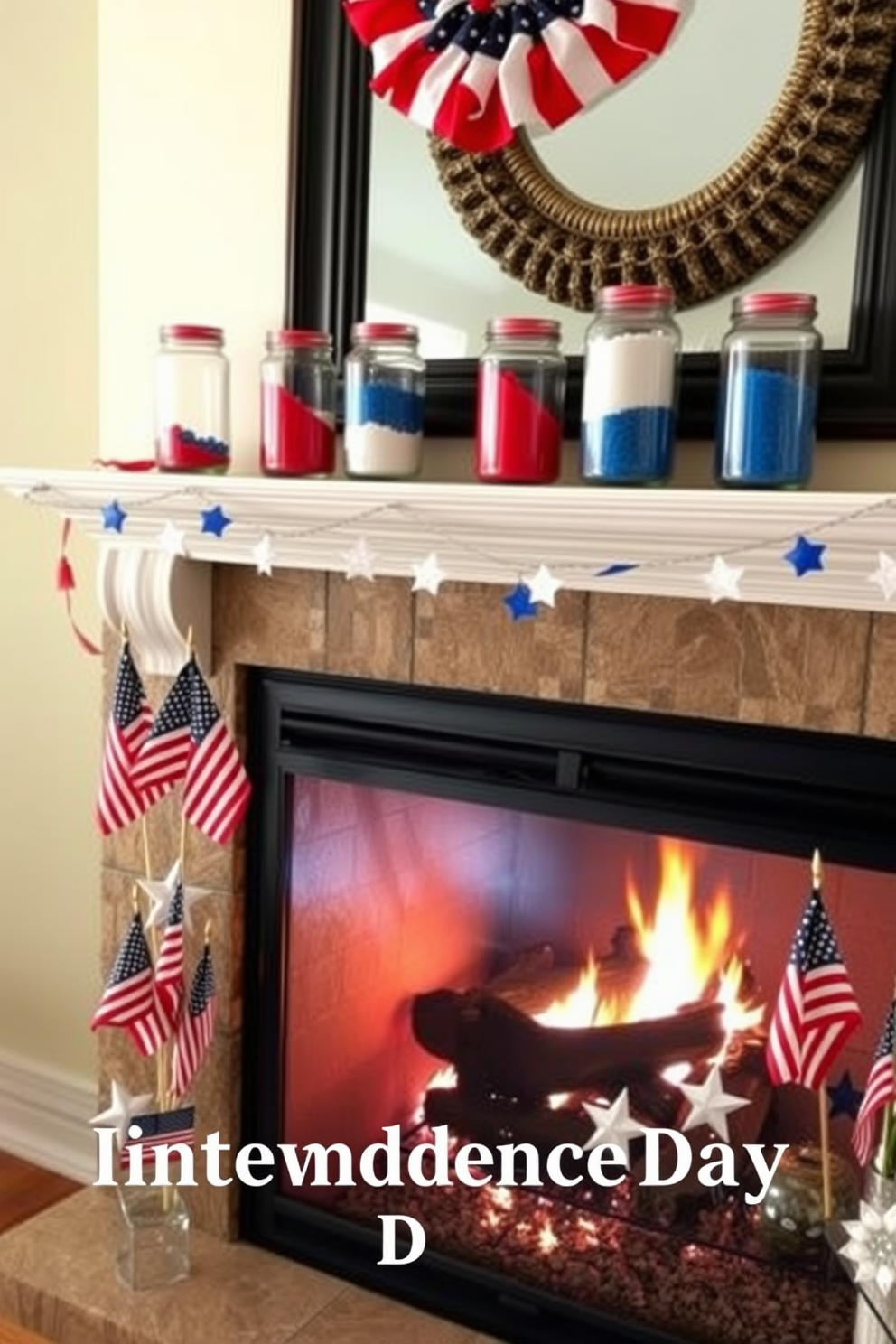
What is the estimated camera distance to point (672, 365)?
1.42m

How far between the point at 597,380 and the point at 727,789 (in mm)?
500

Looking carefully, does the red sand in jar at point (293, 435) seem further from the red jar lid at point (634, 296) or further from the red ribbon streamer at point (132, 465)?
the red jar lid at point (634, 296)

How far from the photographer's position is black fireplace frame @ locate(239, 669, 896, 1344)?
4.86ft

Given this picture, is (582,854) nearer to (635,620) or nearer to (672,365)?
(635,620)

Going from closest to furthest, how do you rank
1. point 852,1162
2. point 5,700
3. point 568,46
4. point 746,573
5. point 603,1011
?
1. point 746,573
2. point 568,46
3. point 852,1162
4. point 603,1011
5. point 5,700

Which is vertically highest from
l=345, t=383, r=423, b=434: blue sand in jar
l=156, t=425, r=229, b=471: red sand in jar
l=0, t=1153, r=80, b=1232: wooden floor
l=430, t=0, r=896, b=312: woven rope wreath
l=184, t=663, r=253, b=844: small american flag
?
l=430, t=0, r=896, b=312: woven rope wreath

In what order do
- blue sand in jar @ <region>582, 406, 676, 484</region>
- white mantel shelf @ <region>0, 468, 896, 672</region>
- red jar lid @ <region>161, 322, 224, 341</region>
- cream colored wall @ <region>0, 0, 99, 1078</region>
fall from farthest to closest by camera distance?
cream colored wall @ <region>0, 0, 99, 1078</region>
red jar lid @ <region>161, 322, 224, 341</region>
blue sand in jar @ <region>582, 406, 676, 484</region>
white mantel shelf @ <region>0, 468, 896, 672</region>

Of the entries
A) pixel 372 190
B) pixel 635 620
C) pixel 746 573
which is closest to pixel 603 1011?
pixel 635 620

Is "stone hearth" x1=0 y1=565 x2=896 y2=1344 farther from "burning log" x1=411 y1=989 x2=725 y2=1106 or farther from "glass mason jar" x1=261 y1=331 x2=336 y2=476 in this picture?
"burning log" x1=411 y1=989 x2=725 y2=1106

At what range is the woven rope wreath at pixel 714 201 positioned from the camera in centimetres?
136

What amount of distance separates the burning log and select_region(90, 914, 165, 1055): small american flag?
381 mm

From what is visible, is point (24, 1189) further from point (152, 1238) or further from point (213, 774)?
point (213, 774)

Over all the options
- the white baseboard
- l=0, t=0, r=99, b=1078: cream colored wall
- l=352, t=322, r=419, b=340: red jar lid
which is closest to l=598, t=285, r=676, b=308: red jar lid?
l=352, t=322, r=419, b=340: red jar lid

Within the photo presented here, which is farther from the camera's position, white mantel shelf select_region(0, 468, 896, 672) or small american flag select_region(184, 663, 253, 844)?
small american flag select_region(184, 663, 253, 844)
